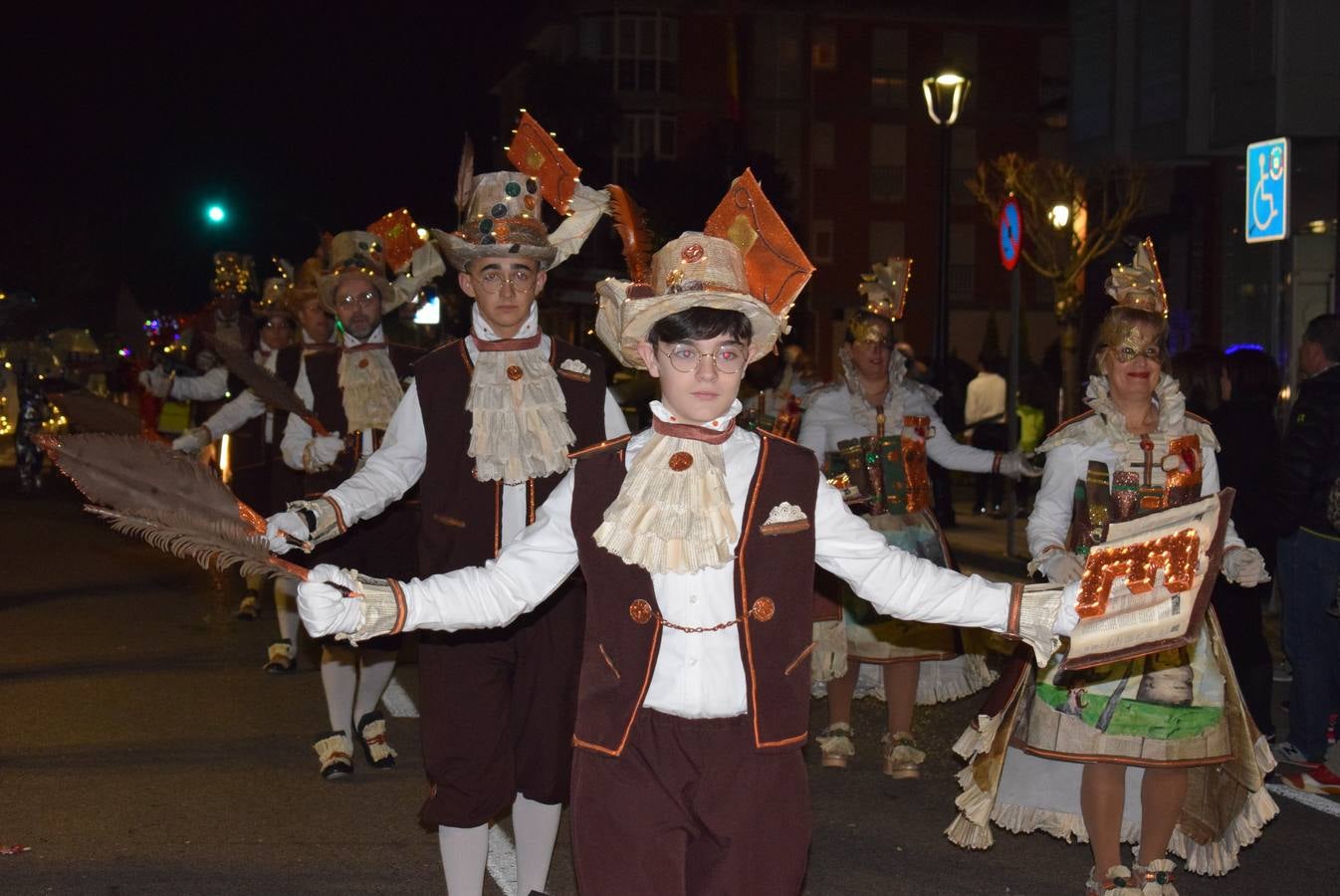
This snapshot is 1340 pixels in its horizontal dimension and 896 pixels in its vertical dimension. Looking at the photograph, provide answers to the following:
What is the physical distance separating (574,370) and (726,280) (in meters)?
1.69

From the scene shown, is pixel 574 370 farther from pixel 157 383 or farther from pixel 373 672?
pixel 157 383

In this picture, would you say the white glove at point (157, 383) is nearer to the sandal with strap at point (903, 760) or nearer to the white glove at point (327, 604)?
the sandal with strap at point (903, 760)

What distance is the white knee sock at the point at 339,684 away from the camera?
24.2 feet

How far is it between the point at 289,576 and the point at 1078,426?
3149 mm

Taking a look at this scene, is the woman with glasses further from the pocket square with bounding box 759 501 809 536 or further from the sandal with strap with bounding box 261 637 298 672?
the pocket square with bounding box 759 501 809 536

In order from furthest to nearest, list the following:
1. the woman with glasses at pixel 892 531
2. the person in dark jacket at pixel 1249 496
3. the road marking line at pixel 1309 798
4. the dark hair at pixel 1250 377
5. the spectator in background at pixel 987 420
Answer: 1. the spectator in background at pixel 987 420
2. the dark hair at pixel 1250 377
3. the person in dark jacket at pixel 1249 496
4. the woman with glasses at pixel 892 531
5. the road marking line at pixel 1309 798

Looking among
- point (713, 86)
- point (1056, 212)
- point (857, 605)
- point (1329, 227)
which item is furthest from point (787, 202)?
point (857, 605)

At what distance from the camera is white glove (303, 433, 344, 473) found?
7.25 metres

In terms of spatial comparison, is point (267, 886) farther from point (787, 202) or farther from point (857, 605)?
point (787, 202)

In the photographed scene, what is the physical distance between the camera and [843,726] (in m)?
7.72

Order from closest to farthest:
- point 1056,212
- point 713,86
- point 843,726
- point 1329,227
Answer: point 843,726 < point 1329,227 < point 1056,212 < point 713,86

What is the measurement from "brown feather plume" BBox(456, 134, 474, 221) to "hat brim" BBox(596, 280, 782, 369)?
1499 mm

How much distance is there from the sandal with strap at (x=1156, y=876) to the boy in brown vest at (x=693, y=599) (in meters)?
2.06

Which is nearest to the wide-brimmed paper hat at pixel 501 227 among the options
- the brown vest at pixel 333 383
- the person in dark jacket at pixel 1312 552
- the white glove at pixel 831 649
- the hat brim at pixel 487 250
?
the hat brim at pixel 487 250
